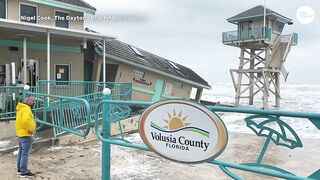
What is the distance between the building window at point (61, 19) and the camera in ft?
57.3

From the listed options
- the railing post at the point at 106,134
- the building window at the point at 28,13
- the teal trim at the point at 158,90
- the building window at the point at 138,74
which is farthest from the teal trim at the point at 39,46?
the railing post at the point at 106,134

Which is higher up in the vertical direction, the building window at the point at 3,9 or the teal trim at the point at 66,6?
the teal trim at the point at 66,6

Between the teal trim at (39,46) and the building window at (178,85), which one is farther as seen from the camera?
the building window at (178,85)

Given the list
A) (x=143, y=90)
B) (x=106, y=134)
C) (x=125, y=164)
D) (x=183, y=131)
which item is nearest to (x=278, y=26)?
(x=143, y=90)

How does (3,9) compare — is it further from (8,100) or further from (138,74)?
(138,74)

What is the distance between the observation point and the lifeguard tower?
2952 centimetres

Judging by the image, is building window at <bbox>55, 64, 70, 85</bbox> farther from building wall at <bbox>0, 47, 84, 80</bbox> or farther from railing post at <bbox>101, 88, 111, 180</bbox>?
railing post at <bbox>101, 88, 111, 180</bbox>

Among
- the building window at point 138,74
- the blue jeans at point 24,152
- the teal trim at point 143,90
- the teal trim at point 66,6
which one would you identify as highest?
the teal trim at point 66,6

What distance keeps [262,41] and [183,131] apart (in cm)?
2721

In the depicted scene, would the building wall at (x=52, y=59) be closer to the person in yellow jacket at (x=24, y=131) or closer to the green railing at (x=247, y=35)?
the person in yellow jacket at (x=24, y=131)

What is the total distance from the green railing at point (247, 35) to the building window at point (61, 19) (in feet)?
56.9

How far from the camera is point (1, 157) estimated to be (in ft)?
24.6

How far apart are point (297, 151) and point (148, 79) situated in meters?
11.5

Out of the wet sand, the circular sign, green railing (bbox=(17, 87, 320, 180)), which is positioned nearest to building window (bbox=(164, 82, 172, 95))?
the wet sand
